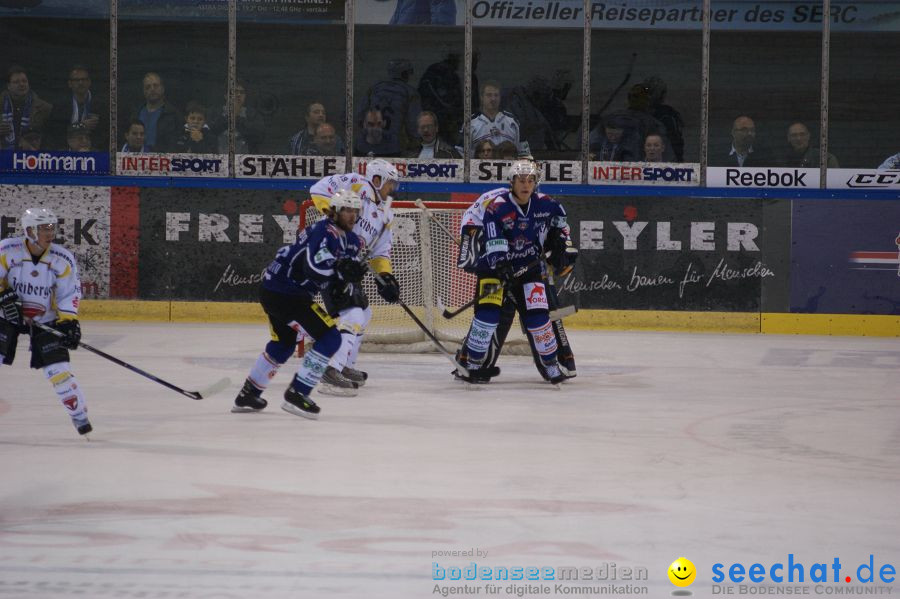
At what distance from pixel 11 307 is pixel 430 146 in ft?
22.5

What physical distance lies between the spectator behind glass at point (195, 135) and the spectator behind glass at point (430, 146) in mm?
1747

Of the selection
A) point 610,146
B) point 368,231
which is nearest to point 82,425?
point 368,231

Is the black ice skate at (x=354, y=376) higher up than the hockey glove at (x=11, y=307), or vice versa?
the hockey glove at (x=11, y=307)

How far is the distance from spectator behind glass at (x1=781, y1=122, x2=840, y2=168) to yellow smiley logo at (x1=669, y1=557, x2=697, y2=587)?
28.8ft

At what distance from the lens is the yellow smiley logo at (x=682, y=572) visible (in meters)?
3.61

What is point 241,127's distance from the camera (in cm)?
1223

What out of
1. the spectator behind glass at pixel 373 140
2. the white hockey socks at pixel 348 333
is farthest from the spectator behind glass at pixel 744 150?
the white hockey socks at pixel 348 333

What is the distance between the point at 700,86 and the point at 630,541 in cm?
853

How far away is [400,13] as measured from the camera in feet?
39.9

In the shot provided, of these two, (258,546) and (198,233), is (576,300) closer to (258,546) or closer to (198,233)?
(198,233)

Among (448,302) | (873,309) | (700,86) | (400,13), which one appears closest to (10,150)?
(400,13)

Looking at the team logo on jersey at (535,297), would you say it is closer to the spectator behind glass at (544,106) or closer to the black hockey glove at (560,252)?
the black hockey glove at (560,252)

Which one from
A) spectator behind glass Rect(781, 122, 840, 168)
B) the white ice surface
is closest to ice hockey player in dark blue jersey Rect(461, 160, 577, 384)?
the white ice surface

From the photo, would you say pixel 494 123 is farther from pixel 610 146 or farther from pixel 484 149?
pixel 610 146
